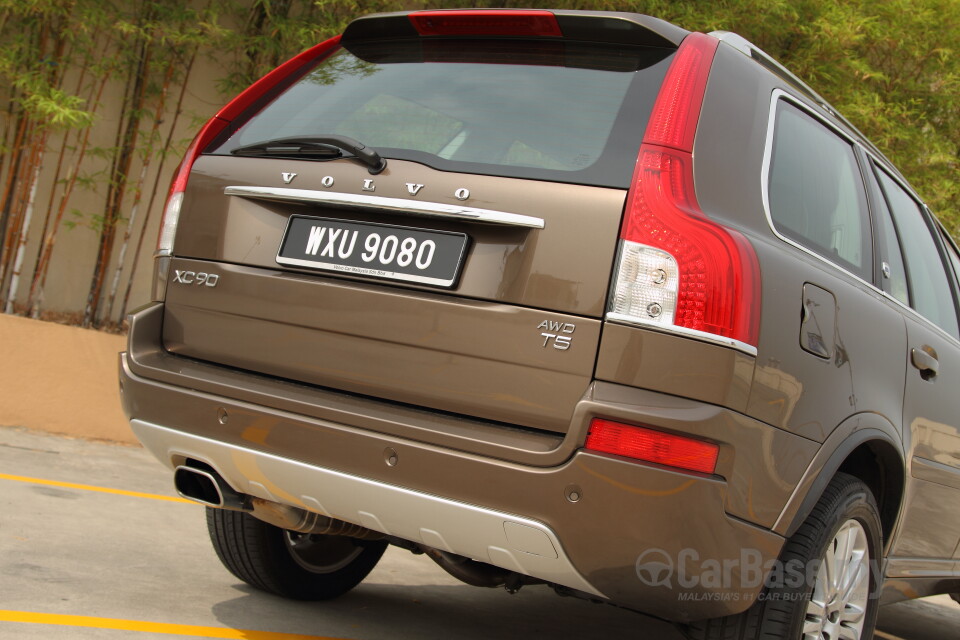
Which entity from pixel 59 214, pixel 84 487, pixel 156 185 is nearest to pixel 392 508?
pixel 84 487

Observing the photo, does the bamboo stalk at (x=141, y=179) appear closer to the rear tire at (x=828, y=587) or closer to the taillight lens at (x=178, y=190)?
the taillight lens at (x=178, y=190)

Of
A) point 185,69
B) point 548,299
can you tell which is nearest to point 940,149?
point 185,69

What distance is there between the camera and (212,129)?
275 cm

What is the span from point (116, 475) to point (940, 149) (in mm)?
6783

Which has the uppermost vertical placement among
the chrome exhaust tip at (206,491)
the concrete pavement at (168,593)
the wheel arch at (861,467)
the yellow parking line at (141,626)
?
the wheel arch at (861,467)

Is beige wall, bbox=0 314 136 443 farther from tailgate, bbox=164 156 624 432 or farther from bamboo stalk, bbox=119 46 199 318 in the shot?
tailgate, bbox=164 156 624 432

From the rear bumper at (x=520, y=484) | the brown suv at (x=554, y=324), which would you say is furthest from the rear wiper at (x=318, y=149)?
the rear bumper at (x=520, y=484)

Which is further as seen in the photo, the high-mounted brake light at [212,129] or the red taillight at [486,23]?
the high-mounted brake light at [212,129]

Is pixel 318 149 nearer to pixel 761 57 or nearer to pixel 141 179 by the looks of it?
pixel 761 57

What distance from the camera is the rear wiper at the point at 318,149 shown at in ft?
7.65

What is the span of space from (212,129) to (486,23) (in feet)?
2.76

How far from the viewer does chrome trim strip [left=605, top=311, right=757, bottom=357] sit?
194 cm

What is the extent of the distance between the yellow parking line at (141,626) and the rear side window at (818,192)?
1.82 meters

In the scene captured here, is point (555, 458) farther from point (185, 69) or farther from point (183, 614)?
point (185, 69)
